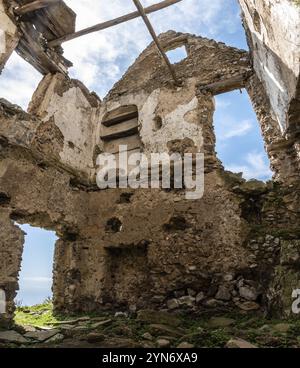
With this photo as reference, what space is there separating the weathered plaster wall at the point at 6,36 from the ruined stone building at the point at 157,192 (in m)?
0.02

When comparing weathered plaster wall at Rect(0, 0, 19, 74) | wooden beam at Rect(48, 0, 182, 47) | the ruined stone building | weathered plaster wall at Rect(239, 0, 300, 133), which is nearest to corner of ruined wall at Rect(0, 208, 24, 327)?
the ruined stone building

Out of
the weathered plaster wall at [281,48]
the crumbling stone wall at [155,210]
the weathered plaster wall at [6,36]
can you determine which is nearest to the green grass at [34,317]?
the crumbling stone wall at [155,210]

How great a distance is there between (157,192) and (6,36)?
401cm

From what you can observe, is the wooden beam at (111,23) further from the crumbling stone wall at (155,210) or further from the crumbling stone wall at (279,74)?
the crumbling stone wall at (279,74)

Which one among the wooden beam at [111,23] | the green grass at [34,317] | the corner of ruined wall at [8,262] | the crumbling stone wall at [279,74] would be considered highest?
the wooden beam at [111,23]

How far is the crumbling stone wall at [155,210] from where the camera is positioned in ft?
17.1

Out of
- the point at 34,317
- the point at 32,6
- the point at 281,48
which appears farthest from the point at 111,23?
the point at 34,317

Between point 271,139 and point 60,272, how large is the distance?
4764 mm

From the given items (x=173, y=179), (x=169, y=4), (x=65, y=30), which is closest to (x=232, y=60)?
(x=169, y=4)
